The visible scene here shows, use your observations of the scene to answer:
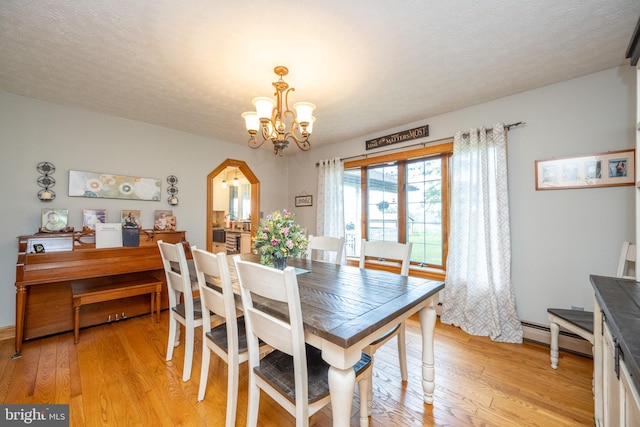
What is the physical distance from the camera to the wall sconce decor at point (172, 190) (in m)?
3.56

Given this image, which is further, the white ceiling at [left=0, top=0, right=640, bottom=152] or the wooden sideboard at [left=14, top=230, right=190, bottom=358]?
the wooden sideboard at [left=14, top=230, right=190, bottom=358]

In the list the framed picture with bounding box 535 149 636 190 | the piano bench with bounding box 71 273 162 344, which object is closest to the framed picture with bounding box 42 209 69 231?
the piano bench with bounding box 71 273 162 344

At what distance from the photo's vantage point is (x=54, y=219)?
8.95 ft

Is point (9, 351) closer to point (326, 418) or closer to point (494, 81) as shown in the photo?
point (326, 418)

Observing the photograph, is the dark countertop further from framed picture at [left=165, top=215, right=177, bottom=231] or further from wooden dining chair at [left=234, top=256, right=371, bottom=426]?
framed picture at [left=165, top=215, right=177, bottom=231]

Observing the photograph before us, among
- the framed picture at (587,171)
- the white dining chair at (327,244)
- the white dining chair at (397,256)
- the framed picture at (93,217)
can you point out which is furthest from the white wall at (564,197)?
the framed picture at (93,217)

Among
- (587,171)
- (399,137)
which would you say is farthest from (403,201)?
(587,171)

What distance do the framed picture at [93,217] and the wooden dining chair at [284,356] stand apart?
9.15 ft

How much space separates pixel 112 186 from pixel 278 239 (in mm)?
2597

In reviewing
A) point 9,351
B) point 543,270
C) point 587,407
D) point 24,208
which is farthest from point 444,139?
point 9,351

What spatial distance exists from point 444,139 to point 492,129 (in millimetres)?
490

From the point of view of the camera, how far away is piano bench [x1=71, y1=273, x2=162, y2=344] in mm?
2441

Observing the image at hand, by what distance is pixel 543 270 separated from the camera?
2461 mm

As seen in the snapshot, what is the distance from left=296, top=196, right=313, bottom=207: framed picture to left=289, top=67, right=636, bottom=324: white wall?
2.62 meters
